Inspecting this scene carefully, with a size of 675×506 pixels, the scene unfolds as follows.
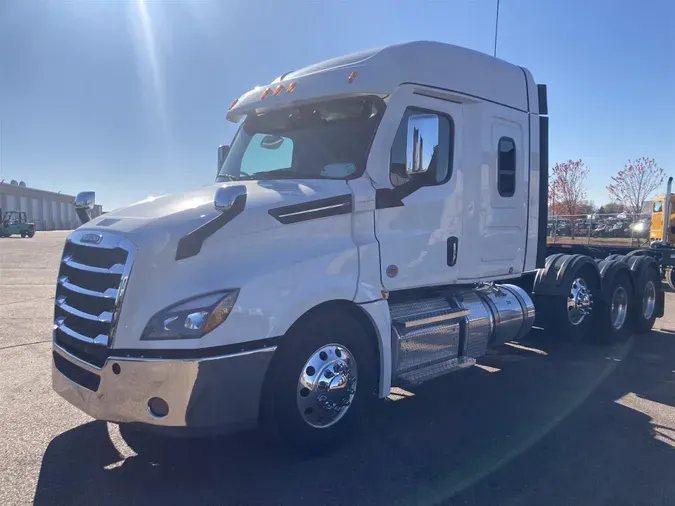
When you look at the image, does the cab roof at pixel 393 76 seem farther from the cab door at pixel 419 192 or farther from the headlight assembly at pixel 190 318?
the headlight assembly at pixel 190 318

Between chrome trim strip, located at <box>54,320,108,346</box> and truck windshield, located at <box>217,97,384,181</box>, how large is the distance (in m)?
2.02

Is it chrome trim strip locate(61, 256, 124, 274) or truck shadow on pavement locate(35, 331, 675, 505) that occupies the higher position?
chrome trim strip locate(61, 256, 124, 274)

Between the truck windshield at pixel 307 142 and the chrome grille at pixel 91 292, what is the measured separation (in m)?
1.65

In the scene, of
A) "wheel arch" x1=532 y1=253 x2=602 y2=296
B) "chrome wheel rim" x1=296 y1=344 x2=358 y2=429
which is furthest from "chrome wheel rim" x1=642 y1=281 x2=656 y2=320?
"chrome wheel rim" x1=296 y1=344 x2=358 y2=429

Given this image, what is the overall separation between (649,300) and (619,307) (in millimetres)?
1140

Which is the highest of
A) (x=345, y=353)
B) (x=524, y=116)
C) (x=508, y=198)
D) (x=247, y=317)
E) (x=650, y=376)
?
(x=524, y=116)

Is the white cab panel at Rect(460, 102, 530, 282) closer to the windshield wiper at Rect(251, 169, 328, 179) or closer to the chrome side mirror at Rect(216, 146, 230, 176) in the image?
the windshield wiper at Rect(251, 169, 328, 179)

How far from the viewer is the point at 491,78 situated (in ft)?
19.6

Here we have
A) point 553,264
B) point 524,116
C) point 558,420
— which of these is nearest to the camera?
point 558,420

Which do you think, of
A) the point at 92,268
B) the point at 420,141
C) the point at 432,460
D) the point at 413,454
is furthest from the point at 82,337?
the point at 420,141

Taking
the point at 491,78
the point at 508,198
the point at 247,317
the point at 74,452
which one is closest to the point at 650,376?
the point at 508,198

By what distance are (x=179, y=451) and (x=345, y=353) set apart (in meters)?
1.52

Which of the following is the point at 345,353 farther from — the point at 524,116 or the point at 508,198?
the point at 524,116

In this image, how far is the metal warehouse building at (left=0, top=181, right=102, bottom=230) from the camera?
7994cm
